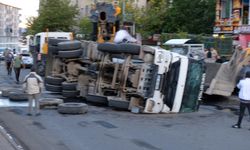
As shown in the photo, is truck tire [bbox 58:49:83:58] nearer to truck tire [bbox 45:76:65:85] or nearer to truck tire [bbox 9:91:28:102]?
truck tire [bbox 45:76:65:85]

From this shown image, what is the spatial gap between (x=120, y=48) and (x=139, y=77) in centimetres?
112

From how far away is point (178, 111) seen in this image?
15156mm

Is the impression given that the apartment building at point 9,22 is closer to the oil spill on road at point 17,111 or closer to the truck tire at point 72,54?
the truck tire at point 72,54

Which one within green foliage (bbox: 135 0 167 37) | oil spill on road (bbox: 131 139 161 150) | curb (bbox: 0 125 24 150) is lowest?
oil spill on road (bbox: 131 139 161 150)

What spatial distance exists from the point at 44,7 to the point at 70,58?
37.8 meters

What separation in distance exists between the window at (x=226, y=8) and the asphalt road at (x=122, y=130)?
2021 cm

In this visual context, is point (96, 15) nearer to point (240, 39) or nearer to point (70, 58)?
point (70, 58)

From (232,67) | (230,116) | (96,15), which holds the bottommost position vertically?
(230,116)

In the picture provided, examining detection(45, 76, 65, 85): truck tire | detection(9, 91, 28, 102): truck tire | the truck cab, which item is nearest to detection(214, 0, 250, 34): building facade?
the truck cab

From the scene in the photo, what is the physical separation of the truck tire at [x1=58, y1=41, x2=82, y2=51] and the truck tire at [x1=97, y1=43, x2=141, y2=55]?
50.8 inches

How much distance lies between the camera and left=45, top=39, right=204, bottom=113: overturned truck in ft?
47.8

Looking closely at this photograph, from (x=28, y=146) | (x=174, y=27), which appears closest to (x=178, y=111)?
(x=28, y=146)

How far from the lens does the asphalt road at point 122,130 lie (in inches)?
386

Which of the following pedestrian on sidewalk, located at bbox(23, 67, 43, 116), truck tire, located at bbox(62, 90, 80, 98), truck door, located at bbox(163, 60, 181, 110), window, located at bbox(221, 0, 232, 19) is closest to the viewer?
pedestrian on sidewalk, located at bbox(23, 67, 43, 116)
